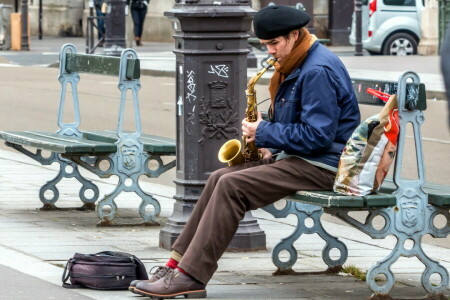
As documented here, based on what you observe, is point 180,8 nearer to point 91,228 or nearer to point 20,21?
point 91,228

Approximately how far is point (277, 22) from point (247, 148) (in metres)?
0.61

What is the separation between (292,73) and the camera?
598cm

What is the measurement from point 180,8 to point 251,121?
1210 mm

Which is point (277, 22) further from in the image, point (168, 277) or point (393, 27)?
point (393, 27)

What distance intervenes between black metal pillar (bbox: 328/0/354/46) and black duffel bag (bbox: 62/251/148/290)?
27.5m

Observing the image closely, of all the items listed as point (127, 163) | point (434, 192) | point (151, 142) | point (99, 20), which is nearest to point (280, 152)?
point (434, 192)

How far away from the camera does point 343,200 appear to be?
559cm

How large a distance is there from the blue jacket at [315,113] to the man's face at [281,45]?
0.10m

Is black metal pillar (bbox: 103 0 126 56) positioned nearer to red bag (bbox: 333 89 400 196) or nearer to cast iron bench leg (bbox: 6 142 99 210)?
cast iron bench leg (bbox: 6 142 99 210)

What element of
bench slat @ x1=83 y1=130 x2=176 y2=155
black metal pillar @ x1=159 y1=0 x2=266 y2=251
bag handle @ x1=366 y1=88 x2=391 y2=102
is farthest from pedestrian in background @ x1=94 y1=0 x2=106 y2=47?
bag handle @ x1=366 y1=88 x2=391 y2=102

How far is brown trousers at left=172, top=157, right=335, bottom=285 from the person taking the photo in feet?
18.5

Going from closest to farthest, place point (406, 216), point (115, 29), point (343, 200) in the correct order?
point (343, 200) → point (406, 216) → point (115, 29)

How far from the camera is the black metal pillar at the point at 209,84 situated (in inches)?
275

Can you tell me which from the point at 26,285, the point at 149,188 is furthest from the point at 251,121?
the point at 149,188
